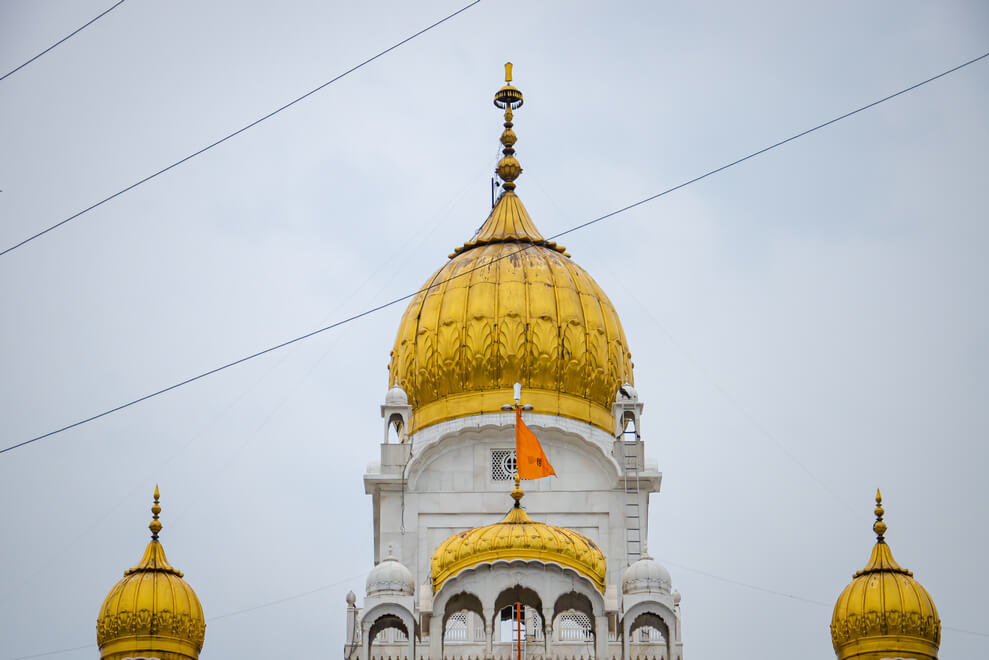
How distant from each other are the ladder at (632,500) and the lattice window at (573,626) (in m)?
1.81

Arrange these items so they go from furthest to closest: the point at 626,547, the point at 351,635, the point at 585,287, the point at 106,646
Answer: the point at 585,287 < the point at 626,547 < the point at 351,635 < the point at 106,646

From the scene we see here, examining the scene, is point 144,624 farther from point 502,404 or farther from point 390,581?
point 502,404

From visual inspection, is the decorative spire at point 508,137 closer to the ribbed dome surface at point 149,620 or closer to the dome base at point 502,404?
the dome base at point 502,404

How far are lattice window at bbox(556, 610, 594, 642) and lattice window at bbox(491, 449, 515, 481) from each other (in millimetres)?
3774

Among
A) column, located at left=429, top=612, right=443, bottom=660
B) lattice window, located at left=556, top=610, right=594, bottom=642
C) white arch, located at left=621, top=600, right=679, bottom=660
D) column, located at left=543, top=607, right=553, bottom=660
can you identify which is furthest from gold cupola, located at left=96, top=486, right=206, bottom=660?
lattice window, located at left=556, top=610, right=594, bottom=642

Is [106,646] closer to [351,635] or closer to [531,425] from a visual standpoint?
[351,635]

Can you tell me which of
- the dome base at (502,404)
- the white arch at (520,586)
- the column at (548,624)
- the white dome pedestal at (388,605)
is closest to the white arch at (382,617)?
the white dome pedestal at (388,605)

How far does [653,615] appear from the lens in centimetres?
4097

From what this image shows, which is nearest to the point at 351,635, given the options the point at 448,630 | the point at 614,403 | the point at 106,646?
the point at 448,630

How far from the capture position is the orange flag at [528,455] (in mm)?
45125

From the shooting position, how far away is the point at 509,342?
49281 millimetres

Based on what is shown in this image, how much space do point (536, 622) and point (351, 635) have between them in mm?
4254

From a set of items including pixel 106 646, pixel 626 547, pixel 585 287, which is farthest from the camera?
pixel 585 287

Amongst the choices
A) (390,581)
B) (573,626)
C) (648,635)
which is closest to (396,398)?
(573,626)
